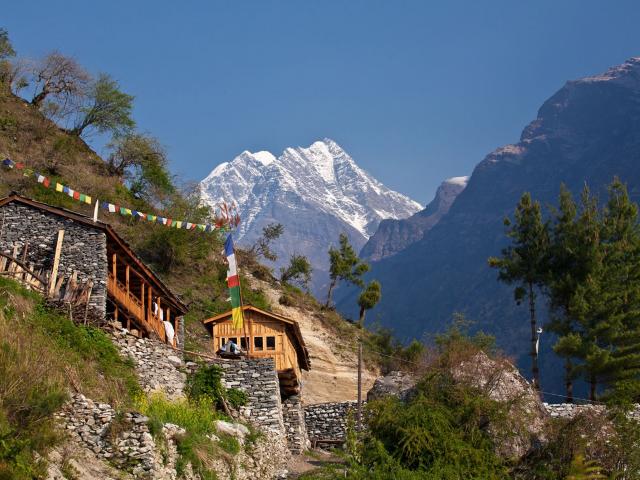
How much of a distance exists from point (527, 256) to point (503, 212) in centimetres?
14635

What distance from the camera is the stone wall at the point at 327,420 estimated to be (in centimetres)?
3606

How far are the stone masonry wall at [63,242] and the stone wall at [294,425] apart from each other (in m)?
8.92

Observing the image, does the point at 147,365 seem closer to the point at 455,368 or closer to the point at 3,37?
the point at 455,368

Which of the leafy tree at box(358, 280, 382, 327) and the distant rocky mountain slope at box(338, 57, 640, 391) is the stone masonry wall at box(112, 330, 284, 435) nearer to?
the leafy tree at box(358, 280, 382, 327)

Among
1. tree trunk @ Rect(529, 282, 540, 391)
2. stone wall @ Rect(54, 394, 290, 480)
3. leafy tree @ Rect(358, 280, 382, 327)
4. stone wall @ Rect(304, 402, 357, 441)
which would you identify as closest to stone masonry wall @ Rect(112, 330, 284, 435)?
stone wall @ Rect(54, 394, 290, 480)

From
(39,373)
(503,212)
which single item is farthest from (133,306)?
(503,212)

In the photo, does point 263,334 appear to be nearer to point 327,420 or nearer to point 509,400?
point 327,420

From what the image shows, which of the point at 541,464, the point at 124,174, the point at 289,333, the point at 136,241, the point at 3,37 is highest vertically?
the point at 3,37

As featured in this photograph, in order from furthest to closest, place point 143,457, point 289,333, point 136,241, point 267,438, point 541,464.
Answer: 1. point 136,241
2. point 289,333
3. point 267,438
4. point 541,464
5. point 143,457

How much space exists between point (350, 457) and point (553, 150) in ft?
592

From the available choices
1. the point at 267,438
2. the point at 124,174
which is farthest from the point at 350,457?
the point at 124,174

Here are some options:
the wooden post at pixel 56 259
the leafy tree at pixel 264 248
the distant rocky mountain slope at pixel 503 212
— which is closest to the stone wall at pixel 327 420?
the wooden post at pixel 56 259

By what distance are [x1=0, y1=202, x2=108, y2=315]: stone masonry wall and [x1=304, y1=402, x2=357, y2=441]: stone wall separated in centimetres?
1240

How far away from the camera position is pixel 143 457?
18906 mm
